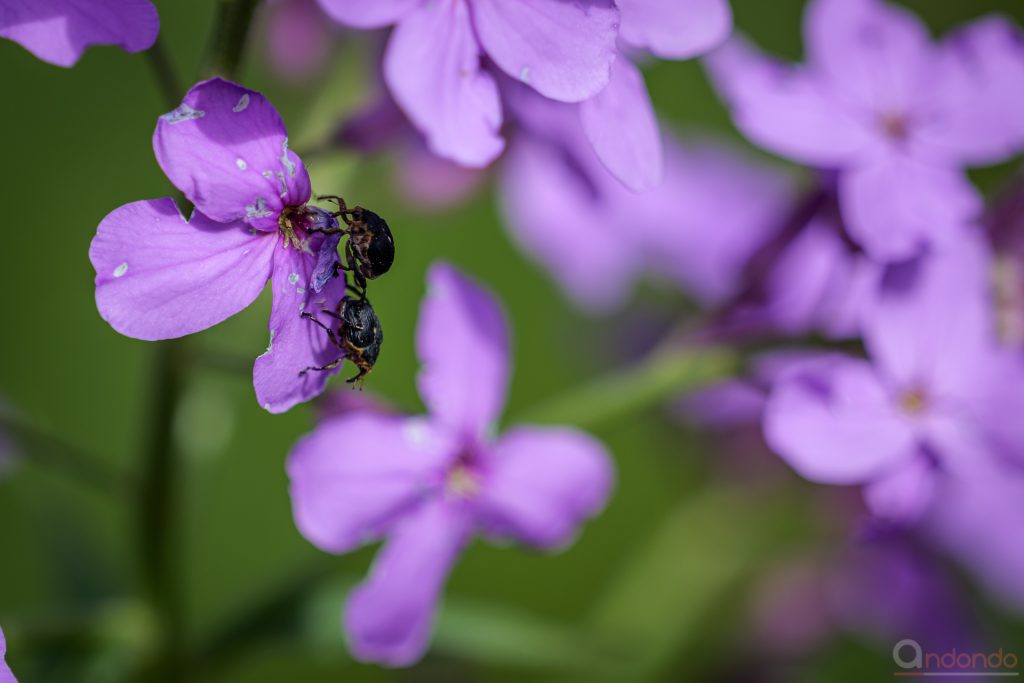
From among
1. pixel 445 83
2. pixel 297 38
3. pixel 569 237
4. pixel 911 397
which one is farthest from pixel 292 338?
pixel 569 237

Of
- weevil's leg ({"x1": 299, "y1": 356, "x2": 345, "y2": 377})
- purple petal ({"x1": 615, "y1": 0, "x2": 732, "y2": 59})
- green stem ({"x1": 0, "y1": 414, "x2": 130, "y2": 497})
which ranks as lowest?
green stem ({"x1": 0, "y1": 414, "x2": 130, "y2": 497})

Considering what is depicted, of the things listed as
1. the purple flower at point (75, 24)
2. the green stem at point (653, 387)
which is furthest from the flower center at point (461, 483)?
the purple flower at point (75, 24)

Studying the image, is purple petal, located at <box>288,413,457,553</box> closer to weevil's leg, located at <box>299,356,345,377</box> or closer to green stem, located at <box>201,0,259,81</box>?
weevil's leg, located at <box>299,356,345,377</box>

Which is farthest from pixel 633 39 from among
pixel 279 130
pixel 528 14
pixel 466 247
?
pixel 466 247

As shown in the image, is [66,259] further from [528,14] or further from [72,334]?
[528,14]

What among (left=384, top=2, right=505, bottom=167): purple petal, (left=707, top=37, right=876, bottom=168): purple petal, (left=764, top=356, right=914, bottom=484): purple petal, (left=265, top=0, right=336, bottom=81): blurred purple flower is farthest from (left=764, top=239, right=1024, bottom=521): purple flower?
(left=265, top=0, right=336, bottom=81): blurred purple flower

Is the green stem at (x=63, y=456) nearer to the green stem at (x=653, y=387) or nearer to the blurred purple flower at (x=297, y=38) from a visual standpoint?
the green stem at (x=653, y=387)

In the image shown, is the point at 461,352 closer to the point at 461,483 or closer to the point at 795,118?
the point at 461,483
